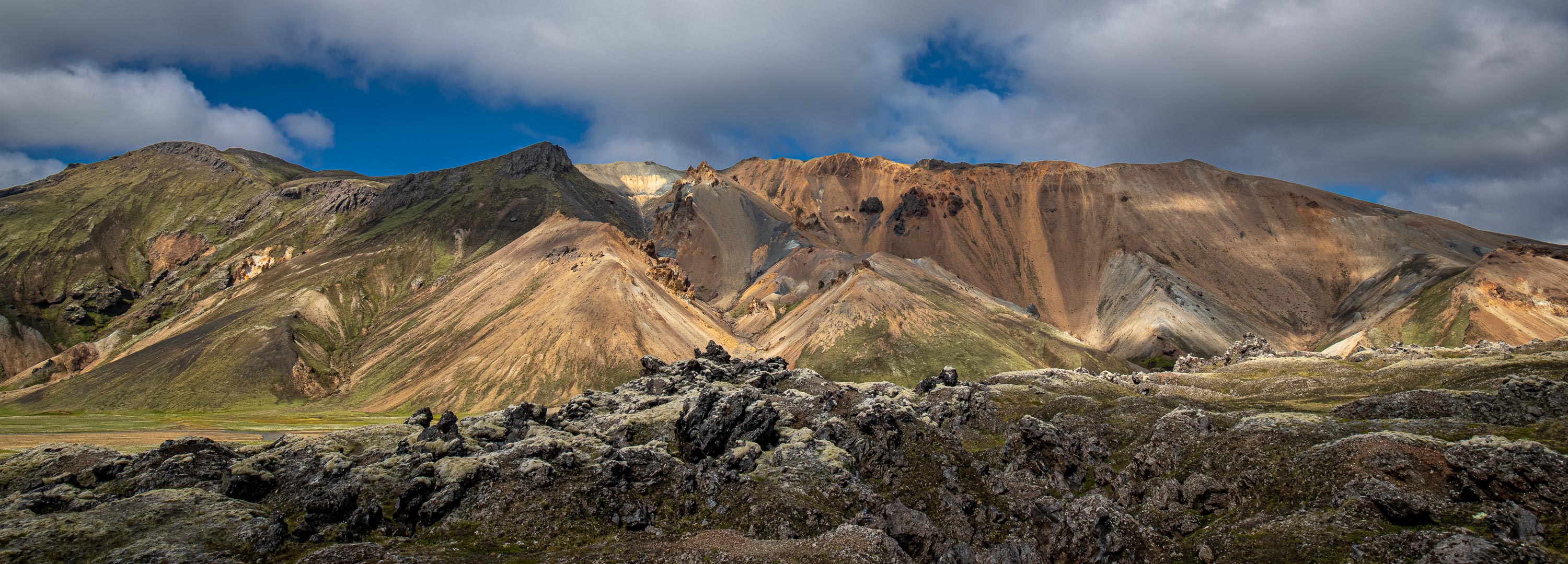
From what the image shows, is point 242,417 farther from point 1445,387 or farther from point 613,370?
point 1445,387

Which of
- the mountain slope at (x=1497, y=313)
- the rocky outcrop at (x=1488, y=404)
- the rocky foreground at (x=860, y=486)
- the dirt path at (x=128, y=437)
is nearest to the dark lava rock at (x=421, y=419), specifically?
the rocky foreground at (x=860, y=486)

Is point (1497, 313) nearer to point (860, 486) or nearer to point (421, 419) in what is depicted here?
point (860, 486)

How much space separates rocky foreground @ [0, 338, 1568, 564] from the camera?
42344 mm

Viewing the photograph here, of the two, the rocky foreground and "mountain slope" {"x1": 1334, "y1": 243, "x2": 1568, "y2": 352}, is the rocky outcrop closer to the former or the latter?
the rocky foreground

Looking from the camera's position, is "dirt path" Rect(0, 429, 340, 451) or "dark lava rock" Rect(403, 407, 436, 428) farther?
"dirt path" Rect(0, 429, 340, 451)

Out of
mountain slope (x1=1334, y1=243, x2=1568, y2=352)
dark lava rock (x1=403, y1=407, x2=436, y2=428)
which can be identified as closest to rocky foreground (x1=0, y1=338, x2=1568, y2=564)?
dark lava rock (x1=403, y1=407, x2=436, y2=428)

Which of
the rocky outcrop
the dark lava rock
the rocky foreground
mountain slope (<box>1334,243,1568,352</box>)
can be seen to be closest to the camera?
the rocky foreground

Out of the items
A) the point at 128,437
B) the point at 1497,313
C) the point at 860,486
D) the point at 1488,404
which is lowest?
the point at 860,486

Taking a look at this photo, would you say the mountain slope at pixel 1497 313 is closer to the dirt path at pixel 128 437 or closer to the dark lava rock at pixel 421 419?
the dark lava rock at pixel 421 419

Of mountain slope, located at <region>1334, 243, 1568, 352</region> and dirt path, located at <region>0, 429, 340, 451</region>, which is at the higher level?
mountain slope, located at <region>1334, 243, 1568, 352</region>

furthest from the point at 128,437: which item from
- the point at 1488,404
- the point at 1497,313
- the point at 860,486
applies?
the point at 1497,313

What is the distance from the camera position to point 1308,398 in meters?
78.3

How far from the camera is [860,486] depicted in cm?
5925

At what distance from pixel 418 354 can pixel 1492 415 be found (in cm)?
21299
